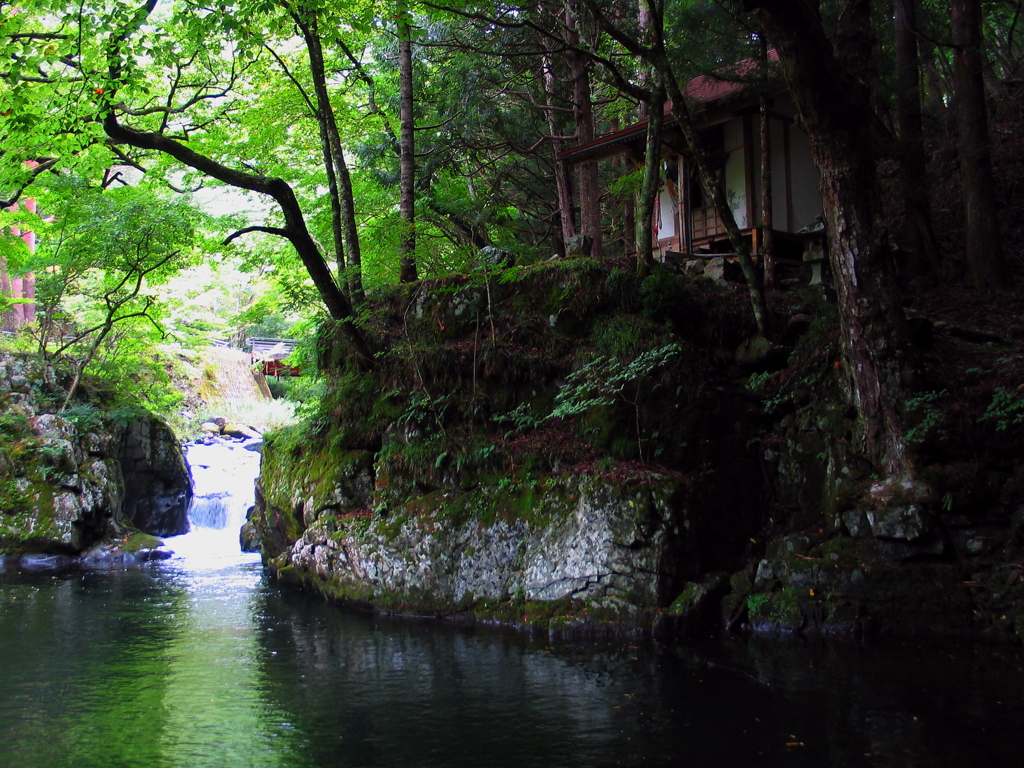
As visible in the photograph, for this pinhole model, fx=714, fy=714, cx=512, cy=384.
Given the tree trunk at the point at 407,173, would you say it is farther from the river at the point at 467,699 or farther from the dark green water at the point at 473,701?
the dark green water at the point at 473,701

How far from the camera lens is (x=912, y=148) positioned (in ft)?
34.6

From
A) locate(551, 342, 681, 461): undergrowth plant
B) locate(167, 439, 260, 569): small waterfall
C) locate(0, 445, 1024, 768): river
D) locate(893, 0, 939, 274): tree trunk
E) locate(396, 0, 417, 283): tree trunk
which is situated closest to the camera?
locate(0, 445, 1024, 768): river

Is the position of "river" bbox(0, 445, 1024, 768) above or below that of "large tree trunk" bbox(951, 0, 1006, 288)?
below

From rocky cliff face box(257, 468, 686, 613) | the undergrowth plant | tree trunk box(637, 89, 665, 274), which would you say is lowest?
rocky cliff face box(257, 468, 686, 613)

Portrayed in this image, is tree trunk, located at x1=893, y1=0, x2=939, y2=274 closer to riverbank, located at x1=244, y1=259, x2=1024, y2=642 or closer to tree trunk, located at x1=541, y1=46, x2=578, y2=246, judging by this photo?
riverbank, located at x1=244, y1=259, x2=1024, y2=642

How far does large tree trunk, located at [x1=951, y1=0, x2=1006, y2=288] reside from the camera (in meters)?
10.1

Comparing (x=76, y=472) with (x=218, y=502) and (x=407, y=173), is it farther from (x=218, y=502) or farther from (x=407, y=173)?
(x=407, y=173)

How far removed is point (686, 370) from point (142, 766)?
7.19 metres

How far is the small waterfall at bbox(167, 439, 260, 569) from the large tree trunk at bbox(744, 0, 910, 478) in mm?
11408

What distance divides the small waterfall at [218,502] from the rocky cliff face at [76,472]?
58 cm

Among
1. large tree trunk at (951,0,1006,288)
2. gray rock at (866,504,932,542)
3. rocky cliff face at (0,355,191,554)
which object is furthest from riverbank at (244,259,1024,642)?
rocky cliff face at (0,355,191,554)

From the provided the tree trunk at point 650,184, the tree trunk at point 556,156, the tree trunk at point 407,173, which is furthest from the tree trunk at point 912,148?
the tree trunk at point 407,173

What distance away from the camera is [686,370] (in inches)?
371

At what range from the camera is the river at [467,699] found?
16.1 feet
